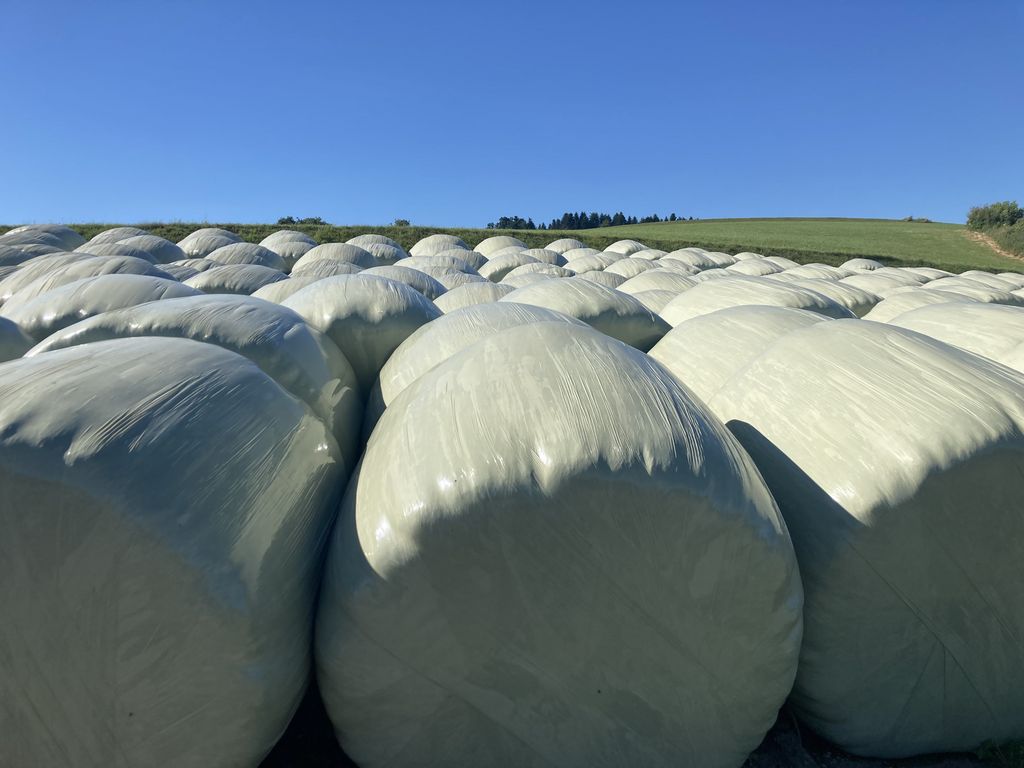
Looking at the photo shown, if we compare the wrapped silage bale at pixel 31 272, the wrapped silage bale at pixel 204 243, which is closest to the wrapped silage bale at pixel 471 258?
the wrapped silage bale at pixel 204 243

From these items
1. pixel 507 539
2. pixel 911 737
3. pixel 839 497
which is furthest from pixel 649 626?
pixel 911 737

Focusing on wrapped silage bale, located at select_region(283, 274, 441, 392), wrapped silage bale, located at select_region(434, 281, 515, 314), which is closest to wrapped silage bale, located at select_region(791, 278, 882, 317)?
wrapped silage bale, located at select_region(434, 281, 515, 314)

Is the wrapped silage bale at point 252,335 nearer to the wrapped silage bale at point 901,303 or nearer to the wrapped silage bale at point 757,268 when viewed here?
the wrapped silage bale at point 901,303

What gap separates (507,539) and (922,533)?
3.61ft

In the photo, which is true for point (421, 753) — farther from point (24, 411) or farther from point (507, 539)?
point (24, 411)

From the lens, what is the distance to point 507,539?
4.55ft

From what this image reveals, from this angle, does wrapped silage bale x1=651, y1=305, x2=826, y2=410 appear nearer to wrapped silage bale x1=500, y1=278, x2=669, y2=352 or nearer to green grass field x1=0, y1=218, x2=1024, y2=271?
wrapped silage bale x1=500, y1=278, x2=669, y2=352

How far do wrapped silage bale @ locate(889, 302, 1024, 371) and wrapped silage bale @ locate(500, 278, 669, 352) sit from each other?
122cm

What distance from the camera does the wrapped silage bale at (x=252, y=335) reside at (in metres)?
2.17

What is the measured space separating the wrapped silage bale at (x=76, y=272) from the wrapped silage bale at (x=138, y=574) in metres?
3.27

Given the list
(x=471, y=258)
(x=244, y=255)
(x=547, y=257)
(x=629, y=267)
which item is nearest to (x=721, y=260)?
(x=547, y=257)

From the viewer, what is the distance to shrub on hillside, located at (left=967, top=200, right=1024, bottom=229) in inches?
1206

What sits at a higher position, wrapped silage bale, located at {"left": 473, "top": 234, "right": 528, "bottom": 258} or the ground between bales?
wrapped silage bale, located at {"left": 473, "top": 234, "right": 528, "bottom": 258}

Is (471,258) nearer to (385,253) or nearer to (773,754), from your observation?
(385,253)
